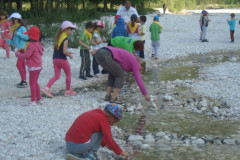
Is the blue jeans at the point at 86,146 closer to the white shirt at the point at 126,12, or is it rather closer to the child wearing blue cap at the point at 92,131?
the child wearing blue cap at the point at 92,131

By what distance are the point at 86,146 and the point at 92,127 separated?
28 centimetres

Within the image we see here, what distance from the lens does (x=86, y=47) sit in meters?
9.58

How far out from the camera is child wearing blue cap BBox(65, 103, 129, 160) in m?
4.36

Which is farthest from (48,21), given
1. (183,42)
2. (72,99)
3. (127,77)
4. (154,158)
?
(154,158)

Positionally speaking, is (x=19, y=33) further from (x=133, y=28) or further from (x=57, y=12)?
(x=57, y=12)

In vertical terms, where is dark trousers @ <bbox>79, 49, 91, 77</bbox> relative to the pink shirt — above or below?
below

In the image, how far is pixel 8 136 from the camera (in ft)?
17.6

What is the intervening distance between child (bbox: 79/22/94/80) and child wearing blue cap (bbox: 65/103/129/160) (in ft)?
17.4

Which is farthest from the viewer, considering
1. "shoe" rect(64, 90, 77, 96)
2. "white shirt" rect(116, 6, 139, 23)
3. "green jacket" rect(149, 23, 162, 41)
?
"green jacket" rect(149, 23, 162, 41)

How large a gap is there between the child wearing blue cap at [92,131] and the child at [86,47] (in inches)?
208

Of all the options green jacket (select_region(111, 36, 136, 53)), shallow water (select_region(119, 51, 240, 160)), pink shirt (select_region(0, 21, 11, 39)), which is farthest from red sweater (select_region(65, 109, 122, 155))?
pink shirt (select_region(0, 21, 11, 39))

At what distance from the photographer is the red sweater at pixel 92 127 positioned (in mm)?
4355

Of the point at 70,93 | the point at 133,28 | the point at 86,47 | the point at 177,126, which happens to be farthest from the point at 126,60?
the point at 133,28

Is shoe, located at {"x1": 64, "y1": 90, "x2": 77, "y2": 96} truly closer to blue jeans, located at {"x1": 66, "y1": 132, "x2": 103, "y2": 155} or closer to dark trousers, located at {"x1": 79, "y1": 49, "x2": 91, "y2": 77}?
dark trousers, located at {"x1": 79, "y1": 49, "x2": 91, "y2": 77}
